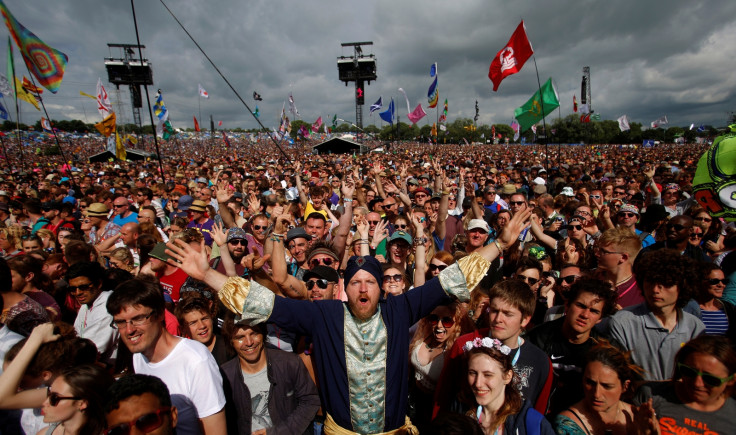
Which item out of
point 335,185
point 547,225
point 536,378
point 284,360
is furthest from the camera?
point 335,185

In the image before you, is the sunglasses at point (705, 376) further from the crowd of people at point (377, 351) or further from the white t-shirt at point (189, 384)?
the white t-shirt at point (189, 384)

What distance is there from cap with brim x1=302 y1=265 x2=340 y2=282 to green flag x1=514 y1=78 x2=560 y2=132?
27.0 feet

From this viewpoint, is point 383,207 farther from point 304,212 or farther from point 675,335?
point 675,335

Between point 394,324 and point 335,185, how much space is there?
26.1 ft

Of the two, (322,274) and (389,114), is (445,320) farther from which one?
(389,114)

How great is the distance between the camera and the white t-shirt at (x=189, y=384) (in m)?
1.99

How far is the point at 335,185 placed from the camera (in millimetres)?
9969

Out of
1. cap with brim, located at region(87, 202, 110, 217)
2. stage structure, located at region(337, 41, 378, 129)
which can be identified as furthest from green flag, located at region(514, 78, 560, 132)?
stage structure, located at region(337, 41, 378, 129)

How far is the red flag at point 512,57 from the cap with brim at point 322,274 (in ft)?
29.9

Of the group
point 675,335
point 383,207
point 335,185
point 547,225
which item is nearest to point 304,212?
point 383,207

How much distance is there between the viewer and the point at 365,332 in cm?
221

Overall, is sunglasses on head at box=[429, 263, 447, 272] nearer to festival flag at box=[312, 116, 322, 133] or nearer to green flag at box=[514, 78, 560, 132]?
green flag at box=[514, 78, 560, 132]

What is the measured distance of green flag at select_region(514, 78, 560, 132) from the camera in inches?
383

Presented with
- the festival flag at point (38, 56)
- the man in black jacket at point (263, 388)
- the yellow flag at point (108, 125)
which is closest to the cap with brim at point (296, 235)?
the man in black jacket at point (263, 388)
